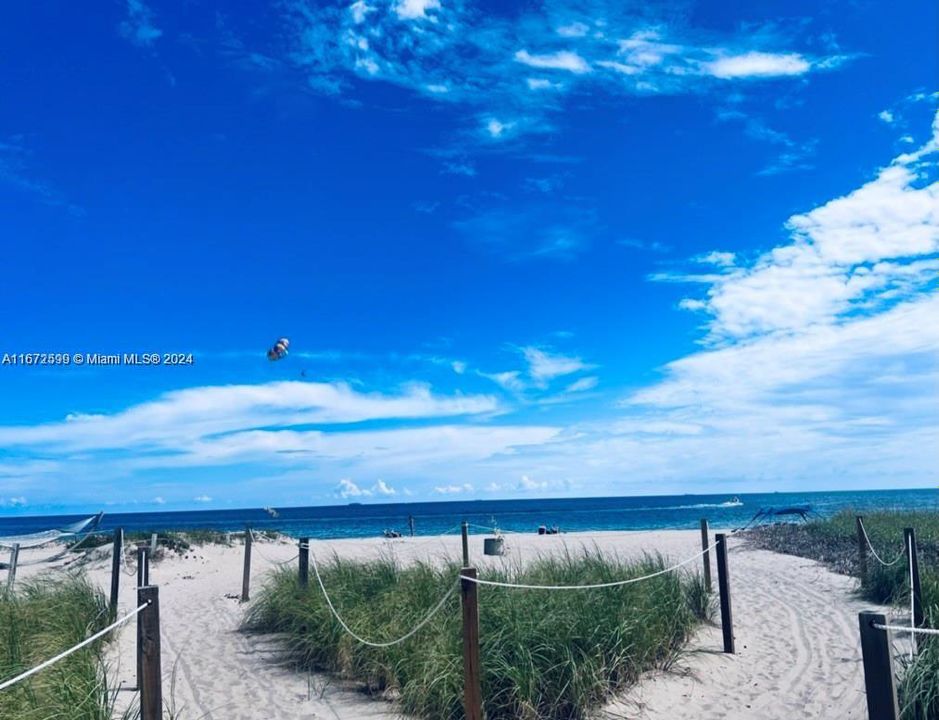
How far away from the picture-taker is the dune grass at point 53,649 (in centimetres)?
531

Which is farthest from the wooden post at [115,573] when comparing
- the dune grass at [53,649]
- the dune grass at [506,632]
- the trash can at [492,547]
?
the trash can at [492,547]

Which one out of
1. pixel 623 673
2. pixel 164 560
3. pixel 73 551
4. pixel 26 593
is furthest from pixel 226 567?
pixel 623 673

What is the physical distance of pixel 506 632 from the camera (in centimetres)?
683

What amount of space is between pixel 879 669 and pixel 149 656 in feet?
14.3

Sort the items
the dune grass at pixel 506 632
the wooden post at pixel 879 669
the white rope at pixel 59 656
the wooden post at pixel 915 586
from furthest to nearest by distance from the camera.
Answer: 1. the wooden post at pixel 915 586
2. the dune grass at pixel 506 632
3. the white rope at pixel 59 656
4. the wooden post at pixel 879 669

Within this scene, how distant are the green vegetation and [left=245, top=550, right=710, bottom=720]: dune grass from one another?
2.43 m

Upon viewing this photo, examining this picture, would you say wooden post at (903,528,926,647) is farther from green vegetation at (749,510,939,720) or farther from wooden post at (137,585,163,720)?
wooden post at (137,585,163,720)

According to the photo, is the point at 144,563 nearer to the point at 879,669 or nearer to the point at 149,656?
A: the point at 149,656

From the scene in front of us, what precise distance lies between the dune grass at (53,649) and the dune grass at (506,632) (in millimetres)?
2365

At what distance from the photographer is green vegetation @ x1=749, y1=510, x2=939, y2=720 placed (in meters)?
5.66

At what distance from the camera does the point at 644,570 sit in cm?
942

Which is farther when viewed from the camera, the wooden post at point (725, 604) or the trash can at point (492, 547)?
the trash can at point (492, 547)

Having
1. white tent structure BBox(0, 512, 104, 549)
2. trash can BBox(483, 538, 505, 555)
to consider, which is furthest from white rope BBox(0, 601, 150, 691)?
trash can BBox(483, 538, 505, 555)

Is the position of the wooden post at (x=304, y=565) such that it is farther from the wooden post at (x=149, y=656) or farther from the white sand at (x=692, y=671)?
the wooden post at (x=149, y=656)
